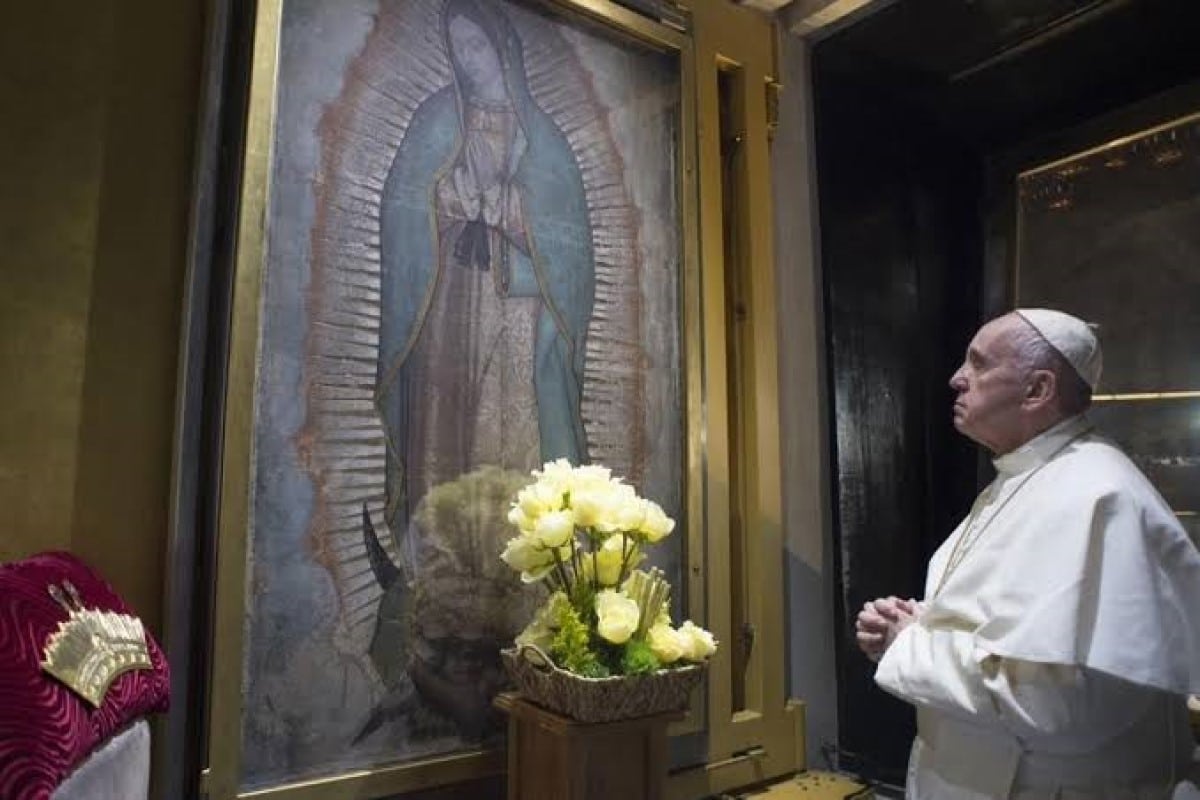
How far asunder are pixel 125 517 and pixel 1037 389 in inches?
70.0

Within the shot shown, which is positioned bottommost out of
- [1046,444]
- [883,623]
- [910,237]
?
[883,623]

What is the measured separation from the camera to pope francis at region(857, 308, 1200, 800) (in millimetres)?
1365

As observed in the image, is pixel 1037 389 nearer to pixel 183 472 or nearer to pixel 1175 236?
pixel 1175 236

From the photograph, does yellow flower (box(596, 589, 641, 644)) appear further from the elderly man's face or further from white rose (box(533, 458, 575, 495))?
the elderly man's face

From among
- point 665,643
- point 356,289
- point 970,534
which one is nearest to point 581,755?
point 665,643

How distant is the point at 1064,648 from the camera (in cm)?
134

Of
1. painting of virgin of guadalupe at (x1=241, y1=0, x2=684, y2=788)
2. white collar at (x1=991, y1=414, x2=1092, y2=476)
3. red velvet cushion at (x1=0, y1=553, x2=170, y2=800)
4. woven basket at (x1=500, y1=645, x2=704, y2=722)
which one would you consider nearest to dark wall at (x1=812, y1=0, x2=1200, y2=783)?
painting of virgin of guadalupe at (x1=241, y1=0, x2=684, y2=788)

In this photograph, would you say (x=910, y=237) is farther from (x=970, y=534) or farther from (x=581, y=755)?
(x=581, y=755)

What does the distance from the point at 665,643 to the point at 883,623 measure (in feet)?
1.50

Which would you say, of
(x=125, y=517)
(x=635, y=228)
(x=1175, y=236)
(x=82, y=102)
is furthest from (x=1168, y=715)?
(x=82, y=102)

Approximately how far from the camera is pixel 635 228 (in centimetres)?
234

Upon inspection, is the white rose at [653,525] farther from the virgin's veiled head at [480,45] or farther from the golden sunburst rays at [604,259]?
the virgin's veiled head at [480,45]

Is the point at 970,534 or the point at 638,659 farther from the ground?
the point at 970,534

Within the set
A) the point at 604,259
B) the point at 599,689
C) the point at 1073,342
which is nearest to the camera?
the point at 599,689
